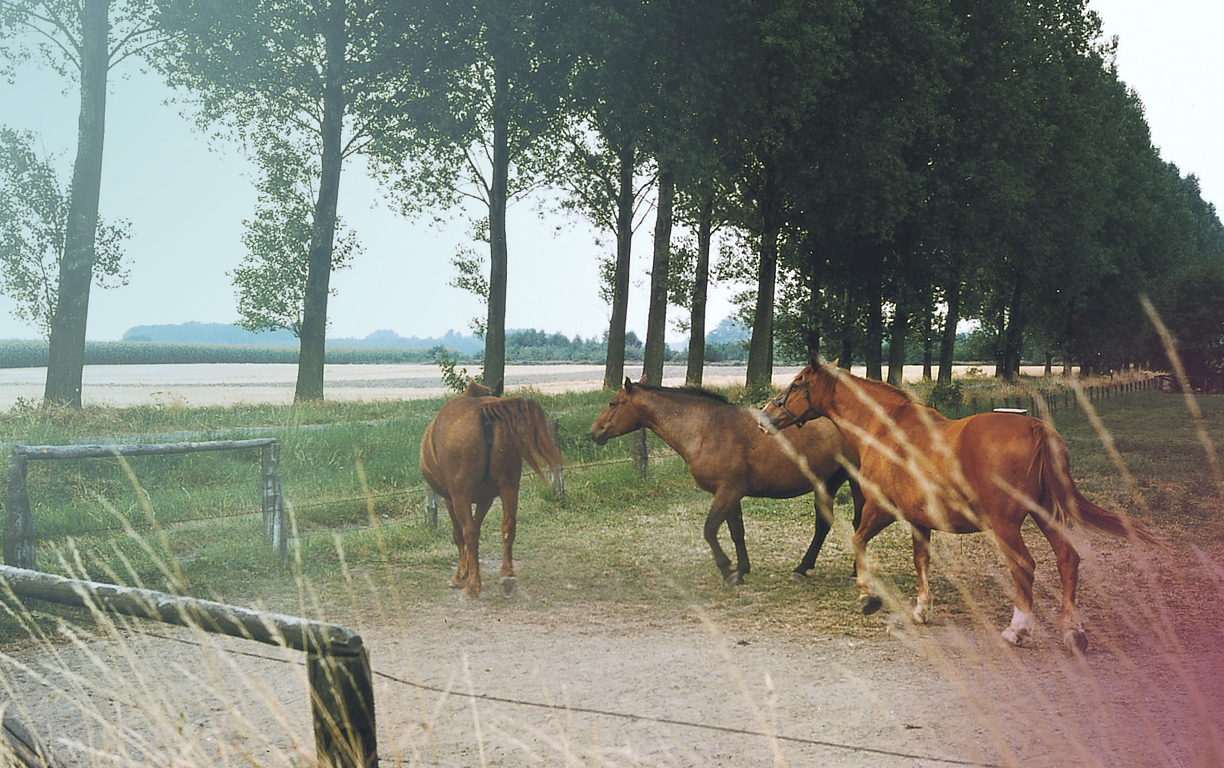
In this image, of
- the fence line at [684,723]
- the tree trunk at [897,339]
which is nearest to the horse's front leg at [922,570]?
the fence line at [684,723]

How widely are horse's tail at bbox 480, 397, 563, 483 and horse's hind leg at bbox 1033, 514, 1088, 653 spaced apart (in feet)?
14.0

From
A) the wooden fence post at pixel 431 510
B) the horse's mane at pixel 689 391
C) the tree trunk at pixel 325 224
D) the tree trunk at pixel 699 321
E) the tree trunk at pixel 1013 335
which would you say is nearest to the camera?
the horse's mane at pixel 689 391

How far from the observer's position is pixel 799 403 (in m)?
9.06

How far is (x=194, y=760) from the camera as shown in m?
5.14

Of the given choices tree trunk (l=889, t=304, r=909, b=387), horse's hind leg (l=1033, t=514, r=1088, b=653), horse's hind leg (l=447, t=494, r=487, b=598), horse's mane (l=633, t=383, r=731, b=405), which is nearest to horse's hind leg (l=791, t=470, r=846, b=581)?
horse's mane (l=633, t=383, r=731, b=405)

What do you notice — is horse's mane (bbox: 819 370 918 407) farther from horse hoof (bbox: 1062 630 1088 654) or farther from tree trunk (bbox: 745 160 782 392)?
tree trunk (bbox: 745 160 782 392)

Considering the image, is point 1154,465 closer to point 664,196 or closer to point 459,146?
point 664,196

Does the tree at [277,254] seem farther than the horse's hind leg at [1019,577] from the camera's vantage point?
Yes

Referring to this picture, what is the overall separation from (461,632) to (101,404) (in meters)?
17.7

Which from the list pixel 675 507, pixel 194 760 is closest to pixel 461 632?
pixel 194 760

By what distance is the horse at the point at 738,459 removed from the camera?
9578 millimetres

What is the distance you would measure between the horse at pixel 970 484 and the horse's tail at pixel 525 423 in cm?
258

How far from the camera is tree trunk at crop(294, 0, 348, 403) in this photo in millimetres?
25938

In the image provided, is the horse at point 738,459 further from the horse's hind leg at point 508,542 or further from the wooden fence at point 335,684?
the wooden fence at point 335,684
